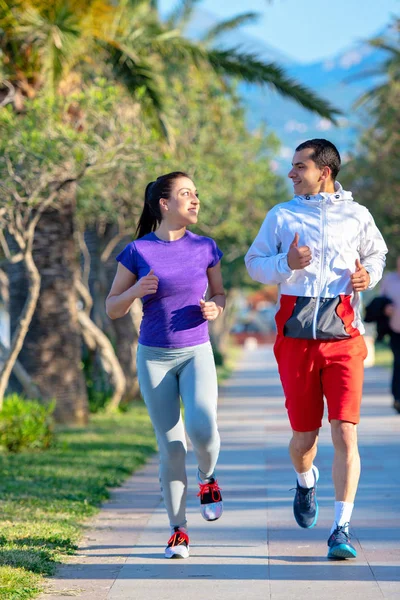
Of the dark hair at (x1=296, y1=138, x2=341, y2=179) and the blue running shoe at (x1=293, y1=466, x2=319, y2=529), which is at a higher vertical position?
the dark hair at (x1=296, y1=138, x2=341, y2=179)

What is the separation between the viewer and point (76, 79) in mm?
15383

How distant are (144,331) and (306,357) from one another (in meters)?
0.83

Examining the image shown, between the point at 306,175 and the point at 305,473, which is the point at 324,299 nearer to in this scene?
the point at 306,175

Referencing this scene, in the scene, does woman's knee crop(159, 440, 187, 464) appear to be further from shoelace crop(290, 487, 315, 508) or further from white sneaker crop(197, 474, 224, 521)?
shoelace crop(290, 487, 315, 508)

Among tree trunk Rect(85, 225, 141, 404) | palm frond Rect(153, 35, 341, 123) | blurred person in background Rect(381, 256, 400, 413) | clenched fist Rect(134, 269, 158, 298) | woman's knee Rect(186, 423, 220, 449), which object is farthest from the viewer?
tree trunk Rect(85, 225, 141, 404)

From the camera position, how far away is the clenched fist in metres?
5.93

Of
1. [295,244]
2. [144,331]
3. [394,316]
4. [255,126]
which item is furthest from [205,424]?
[255,126]

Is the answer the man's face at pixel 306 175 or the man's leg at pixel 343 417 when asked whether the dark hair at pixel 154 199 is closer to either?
the man's face at pixel 306 175

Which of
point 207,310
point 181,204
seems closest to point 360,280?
point 207,310

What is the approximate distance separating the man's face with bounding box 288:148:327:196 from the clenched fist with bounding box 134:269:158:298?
850mm

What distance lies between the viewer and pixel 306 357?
19.6 ft

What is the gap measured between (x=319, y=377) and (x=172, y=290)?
854 millimetres

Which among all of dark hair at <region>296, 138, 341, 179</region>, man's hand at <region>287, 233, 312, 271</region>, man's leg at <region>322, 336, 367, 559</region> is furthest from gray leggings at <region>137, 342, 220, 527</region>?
dark hair at <region>296, 138, 341, 179</region>

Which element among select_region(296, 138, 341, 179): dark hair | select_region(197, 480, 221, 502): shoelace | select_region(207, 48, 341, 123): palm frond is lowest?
select_region(197, 480, 221, 502): shoelace
